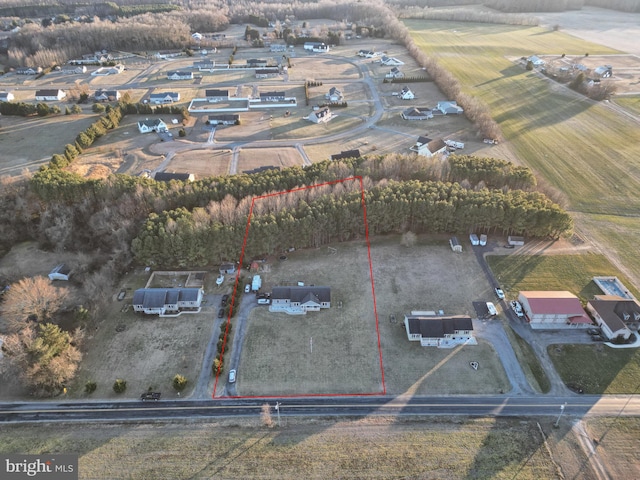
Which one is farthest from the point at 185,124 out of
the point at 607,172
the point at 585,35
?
the point at 585,35

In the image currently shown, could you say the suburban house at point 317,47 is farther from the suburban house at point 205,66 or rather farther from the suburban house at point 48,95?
the suburban house at point 48,95

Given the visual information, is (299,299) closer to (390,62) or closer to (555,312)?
(555,312)

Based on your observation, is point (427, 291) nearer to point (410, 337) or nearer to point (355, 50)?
point (410, 337)

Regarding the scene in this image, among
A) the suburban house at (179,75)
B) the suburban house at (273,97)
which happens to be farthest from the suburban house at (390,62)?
the suburban house at (179,75)

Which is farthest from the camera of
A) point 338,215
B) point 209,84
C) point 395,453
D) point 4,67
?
point 4,67

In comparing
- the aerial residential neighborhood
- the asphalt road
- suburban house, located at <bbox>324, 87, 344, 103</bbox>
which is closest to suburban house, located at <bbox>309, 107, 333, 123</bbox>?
the aerial residential neighborhood

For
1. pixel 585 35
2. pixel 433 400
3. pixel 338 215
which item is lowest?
pixel 433 400

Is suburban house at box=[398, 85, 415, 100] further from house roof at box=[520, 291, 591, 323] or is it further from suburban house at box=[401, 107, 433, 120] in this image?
house roof at box=[520, 291, 591, 323]
